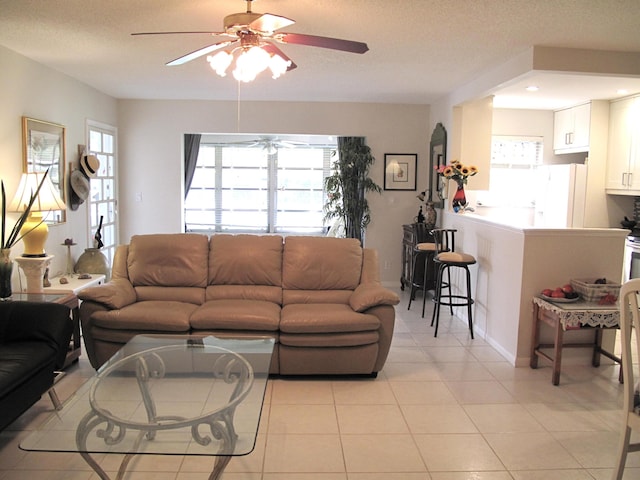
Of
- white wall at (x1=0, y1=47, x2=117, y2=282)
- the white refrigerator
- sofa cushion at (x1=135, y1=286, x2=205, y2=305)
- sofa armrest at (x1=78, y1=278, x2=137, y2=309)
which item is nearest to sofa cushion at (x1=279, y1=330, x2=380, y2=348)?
sofa cushion at (x1=135, y1=286, x2=205, y2=305)

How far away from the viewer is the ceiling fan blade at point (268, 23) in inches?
102

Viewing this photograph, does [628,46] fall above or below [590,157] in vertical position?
above

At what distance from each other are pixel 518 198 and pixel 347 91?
9.45 feet

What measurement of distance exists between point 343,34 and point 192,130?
145 inches

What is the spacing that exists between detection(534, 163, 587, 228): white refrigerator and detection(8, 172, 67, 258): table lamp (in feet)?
18.0

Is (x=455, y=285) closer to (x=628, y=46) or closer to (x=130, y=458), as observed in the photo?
(x=628, y=46)

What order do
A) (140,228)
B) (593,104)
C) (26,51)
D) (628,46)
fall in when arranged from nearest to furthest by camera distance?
Answer: (628,46) → (26,51) → (593,104) → (140,228)

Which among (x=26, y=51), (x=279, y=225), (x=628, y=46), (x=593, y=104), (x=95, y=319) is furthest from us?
(x=279, y=225)

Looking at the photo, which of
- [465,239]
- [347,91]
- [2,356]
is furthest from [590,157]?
[2,356]

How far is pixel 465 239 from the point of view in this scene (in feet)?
17.6

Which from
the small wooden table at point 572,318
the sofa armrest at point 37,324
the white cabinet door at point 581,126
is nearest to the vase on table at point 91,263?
the sofa armrest at point 37,324

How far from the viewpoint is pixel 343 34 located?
12.2 feet

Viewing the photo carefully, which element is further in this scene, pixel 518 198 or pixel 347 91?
pixel 518 198

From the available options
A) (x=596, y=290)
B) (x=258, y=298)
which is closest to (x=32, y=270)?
(x=258, y=298)
